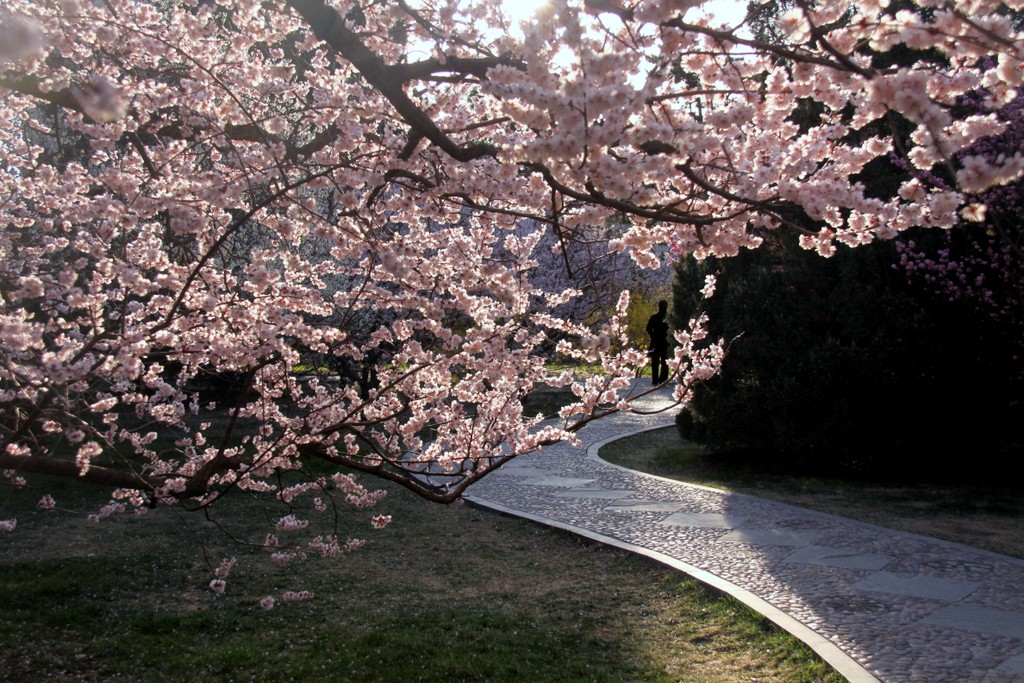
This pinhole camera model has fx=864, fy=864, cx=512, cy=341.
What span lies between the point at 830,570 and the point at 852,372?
14.8 feet

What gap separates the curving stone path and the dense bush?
5.56 ft

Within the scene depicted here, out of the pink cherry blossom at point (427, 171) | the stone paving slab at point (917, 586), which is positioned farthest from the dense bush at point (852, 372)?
the pink cherry blossom at point (427, 171)

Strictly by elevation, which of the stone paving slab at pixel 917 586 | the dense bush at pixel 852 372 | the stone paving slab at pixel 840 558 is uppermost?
the dense bush at pixel 852 372

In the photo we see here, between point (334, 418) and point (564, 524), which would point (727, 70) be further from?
point (564, 524)

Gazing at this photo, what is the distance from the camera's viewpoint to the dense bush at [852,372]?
34.9ft

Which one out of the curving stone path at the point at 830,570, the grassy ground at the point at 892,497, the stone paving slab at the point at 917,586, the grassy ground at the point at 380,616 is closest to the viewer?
the curving stone path at the point at 830,570

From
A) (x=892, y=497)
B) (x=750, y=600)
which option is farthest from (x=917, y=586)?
(x=892, y=497)

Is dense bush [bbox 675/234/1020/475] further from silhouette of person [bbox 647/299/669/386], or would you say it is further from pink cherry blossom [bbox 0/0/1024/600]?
silhouette of person [bbox 647/299/669/386]

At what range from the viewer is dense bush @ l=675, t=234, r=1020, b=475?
10.6m

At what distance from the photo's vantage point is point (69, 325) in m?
4.85

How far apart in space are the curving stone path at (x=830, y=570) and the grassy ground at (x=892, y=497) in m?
0.51

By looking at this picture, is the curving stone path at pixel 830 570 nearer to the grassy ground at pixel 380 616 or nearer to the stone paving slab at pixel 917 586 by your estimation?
the stone paving slab at pixel 917 586

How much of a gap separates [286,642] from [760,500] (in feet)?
19.6

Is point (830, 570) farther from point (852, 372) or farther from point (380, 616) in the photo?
point (852, 372)
